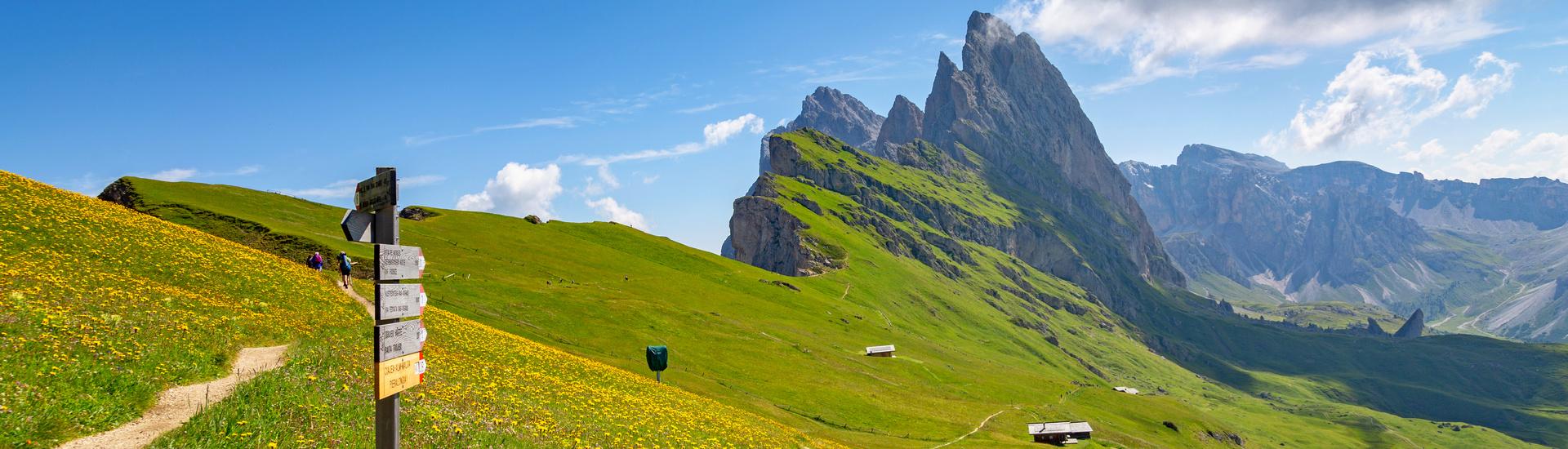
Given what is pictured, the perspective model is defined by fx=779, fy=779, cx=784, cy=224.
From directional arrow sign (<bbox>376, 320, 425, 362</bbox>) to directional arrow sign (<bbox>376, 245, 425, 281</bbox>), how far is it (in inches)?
38.9

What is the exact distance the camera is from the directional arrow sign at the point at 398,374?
1538 centimetres

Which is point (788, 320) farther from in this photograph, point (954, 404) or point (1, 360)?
point (1, 360)

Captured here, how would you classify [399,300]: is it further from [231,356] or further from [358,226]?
[231,356]

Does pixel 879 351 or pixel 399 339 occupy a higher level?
pixel 399 339

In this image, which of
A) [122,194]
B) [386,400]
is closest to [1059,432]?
[386,400]

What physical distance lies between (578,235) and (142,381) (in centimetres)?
12204

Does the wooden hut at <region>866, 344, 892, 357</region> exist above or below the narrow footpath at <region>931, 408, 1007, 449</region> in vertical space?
above

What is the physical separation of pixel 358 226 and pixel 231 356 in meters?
19.8

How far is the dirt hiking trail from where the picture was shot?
64.8ft

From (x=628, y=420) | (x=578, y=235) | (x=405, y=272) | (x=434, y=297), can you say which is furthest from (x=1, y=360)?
(x=578, y=235)

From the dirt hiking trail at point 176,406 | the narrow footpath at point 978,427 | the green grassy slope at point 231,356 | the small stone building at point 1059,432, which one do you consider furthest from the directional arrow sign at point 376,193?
the small stone building at point 1059,432

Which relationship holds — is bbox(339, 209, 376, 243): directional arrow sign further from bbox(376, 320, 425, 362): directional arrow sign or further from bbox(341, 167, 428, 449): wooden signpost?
bbox(376, 320, 425, 362): directional arrow sign

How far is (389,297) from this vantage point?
15.6 metres

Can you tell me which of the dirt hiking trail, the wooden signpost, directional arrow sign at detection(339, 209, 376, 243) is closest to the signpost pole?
the wooden signpost
